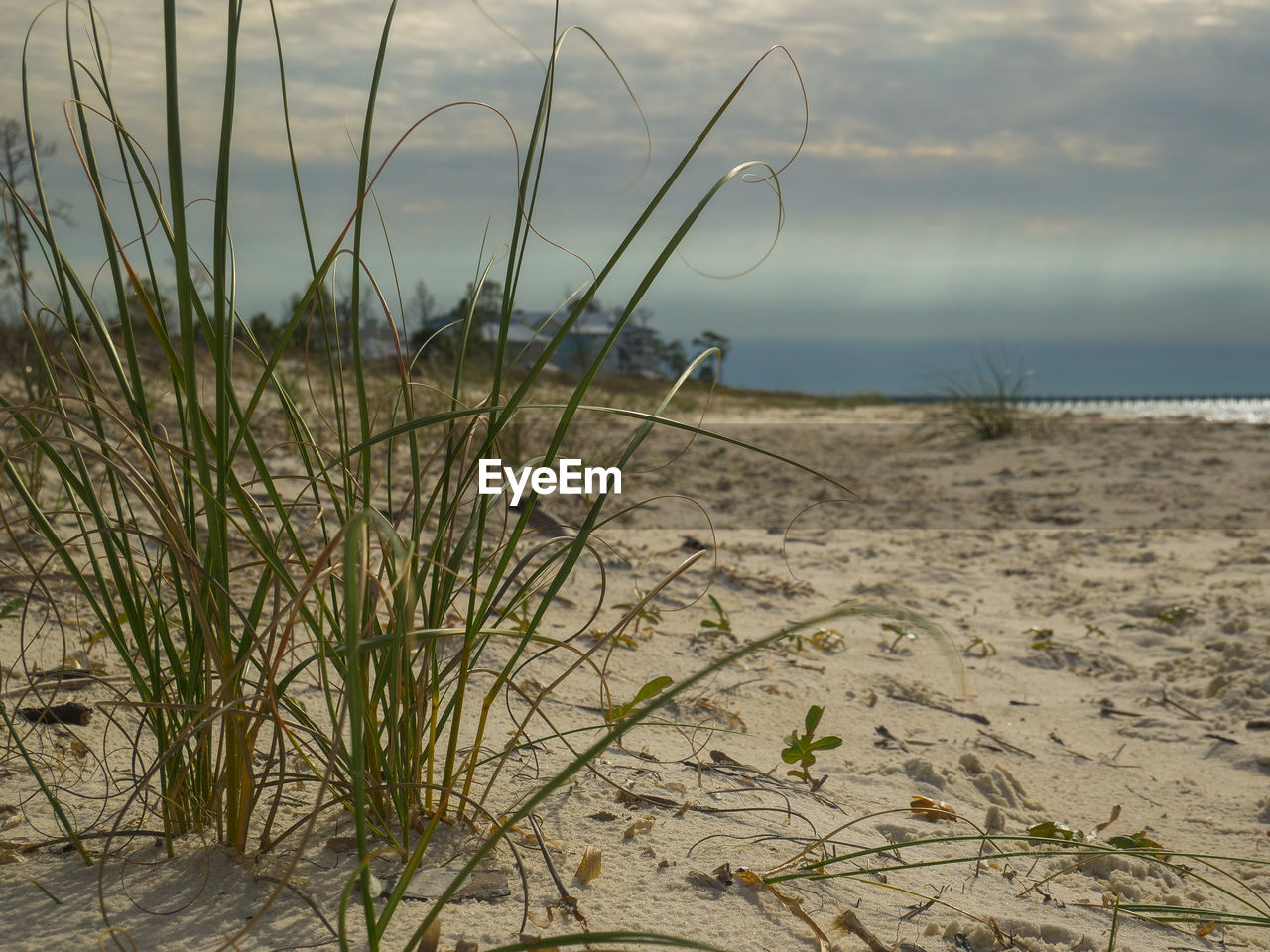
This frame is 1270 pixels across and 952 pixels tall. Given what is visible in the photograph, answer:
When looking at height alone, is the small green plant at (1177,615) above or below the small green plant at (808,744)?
below

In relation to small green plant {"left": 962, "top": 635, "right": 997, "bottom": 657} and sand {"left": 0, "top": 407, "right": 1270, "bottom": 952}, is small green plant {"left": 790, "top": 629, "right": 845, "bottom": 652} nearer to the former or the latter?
sand {"left": 0, "top": 407, "right": 1270, "bottom": 952}

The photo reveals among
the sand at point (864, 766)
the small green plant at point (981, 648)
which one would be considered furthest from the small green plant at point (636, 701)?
the small green plant at point (981, 648)

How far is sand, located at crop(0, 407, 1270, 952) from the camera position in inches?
41.4

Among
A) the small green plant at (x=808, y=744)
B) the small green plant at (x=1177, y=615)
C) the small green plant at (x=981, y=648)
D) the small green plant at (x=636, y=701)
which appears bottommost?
the small green plant at (x=981, y=648)

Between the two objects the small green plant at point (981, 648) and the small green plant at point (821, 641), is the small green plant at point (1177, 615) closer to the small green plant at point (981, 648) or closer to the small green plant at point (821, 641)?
the small green plant at point (981, 648)

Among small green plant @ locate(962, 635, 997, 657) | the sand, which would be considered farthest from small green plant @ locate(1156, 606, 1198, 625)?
small green plant @ locate(962, 635, 997, 657)

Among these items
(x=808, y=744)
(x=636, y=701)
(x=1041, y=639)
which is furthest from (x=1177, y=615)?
(x=636, y=701)

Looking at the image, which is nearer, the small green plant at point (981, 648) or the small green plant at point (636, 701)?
the small green plant at point (636, 701)

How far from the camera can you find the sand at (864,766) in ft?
3.45

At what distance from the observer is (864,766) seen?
1.87m

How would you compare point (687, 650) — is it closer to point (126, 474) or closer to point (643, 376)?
point (126, 474)

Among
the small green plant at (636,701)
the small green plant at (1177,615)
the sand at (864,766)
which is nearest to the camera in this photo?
the sand at (864,766)

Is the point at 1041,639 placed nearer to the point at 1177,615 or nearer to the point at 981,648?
the point at 981,648

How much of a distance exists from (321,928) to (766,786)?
765mm
